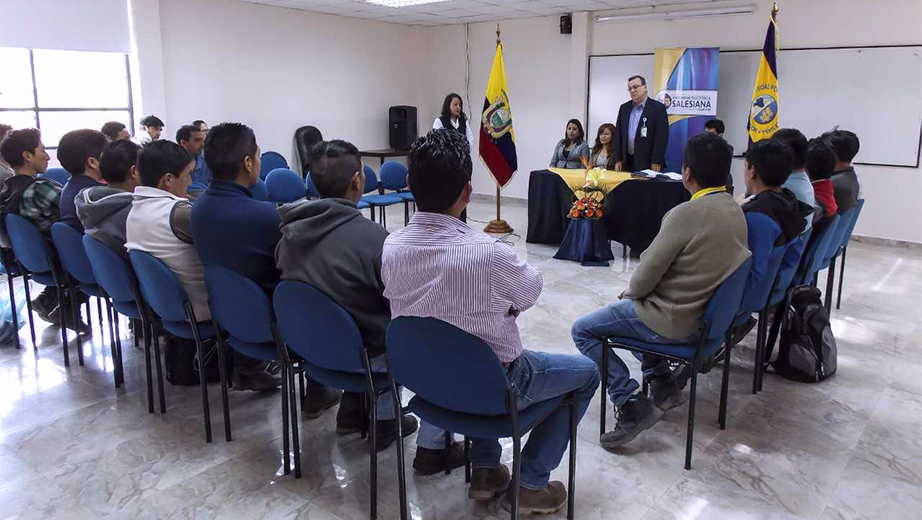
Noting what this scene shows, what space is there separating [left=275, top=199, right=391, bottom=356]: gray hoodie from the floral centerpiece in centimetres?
395

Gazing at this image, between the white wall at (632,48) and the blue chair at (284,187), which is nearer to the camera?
the blue chair at (284,187)

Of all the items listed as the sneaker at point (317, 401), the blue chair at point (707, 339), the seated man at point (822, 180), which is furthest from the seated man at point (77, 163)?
the seated man at point (822, 180)

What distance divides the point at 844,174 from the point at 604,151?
3090 mm

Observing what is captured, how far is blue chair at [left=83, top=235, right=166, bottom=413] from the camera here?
2.91m

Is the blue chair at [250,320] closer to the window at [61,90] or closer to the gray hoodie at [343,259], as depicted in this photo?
the gray hoodie at [343,259]

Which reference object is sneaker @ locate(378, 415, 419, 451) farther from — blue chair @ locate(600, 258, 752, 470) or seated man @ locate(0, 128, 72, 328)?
seated man @ locate(0, 128, 72, 328)

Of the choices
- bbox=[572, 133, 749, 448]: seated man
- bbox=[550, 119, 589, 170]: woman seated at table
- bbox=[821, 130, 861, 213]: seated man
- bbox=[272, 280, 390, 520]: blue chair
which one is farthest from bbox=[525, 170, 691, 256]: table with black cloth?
bbox=[272, 280, 390, 520]: blue chair

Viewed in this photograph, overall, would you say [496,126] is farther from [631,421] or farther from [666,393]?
[631,421]

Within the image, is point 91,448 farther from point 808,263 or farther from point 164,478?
point 808,263

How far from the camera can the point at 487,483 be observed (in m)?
2.35

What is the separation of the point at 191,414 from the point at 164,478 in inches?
22.6

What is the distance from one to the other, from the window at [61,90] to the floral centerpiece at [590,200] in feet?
17.0

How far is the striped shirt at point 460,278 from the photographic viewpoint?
6.02 ft

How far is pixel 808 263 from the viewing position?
144 inches
